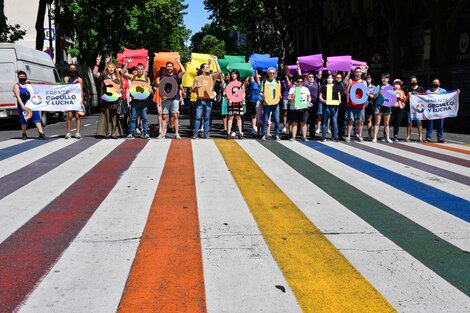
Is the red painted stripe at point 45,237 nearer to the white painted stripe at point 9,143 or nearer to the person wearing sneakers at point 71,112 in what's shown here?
the white painted stripe at point 9,143

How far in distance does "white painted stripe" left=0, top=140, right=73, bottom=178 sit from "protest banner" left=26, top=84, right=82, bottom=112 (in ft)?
3.78

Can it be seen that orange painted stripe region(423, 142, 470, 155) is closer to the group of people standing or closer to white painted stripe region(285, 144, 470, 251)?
the group of people standing

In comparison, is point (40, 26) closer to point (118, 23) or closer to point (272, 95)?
point (118, 23)

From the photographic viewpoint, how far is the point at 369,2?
3538 centimetres

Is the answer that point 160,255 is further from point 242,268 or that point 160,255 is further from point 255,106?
point 255,106

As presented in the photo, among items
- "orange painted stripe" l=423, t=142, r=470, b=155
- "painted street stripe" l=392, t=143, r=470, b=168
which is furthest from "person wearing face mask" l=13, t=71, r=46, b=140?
"orange painted stripe" l=423, t=142, r=470, b=155

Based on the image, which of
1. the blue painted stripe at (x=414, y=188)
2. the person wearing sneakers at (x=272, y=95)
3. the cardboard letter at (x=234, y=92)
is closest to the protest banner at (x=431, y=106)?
the person wearing sneakers at (x=272, y=95)

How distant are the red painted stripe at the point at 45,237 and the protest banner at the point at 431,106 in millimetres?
8669

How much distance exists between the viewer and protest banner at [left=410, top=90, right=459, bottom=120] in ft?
43.5

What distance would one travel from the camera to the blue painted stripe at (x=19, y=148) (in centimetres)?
942

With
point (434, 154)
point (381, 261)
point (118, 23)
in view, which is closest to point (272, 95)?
point (434, 154)

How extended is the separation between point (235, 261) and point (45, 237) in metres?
1.75

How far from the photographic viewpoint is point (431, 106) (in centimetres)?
1338

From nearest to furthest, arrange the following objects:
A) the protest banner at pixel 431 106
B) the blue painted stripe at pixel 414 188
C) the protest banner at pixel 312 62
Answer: the blue painted stripe at pixel 414 188
the protest banner at pixel 431 106
the protest banner at pixel 312 62
